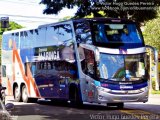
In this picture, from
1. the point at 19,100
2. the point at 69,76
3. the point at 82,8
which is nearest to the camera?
the point at 69,76

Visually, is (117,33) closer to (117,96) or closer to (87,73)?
(87,73)

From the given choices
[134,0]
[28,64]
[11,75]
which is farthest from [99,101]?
[11,75]

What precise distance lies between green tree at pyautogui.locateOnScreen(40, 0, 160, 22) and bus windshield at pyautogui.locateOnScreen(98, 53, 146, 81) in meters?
3.34

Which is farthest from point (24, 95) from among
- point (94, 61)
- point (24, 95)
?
point (94, 61)

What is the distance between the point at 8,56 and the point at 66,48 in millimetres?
7597

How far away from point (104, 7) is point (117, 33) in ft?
10.5

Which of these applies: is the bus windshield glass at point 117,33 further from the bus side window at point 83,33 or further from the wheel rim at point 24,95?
the wheel rim at point 24,95

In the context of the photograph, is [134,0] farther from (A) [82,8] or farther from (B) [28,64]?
(B) [28,64]

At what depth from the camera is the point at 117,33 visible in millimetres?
20703

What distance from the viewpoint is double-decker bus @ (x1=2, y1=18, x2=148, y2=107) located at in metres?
20.0

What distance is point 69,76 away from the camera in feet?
70.9

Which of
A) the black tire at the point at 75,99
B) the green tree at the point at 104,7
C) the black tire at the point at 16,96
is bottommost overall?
the black tire at the point at 16,96

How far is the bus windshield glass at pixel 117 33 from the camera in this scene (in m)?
20.3

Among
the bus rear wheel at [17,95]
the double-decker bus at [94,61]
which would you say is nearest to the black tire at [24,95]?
the bus rear wheel at [17,95]
